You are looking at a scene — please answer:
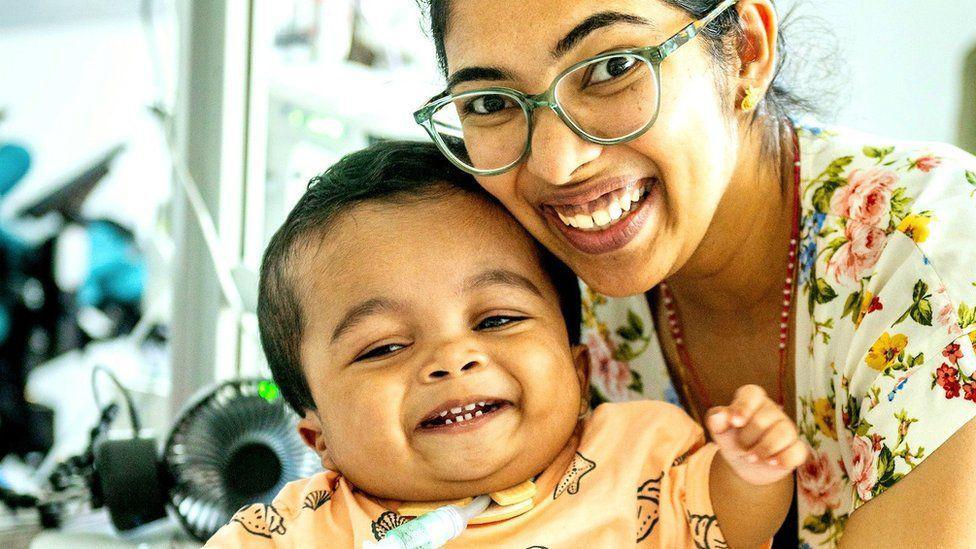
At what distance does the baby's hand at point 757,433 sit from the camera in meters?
Answer: 1.12

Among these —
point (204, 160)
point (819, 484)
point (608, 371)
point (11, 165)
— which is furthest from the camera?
point (11, 165)

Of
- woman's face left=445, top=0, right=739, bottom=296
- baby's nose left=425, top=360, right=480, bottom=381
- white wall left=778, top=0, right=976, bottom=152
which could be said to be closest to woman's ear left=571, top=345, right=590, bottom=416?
woman's face left=445, top=0, right=739, bottom=296

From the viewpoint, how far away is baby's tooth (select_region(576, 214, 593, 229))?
4.26ft

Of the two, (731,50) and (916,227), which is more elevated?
(731,50)

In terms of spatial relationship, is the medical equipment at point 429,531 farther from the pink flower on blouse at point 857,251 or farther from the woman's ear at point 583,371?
the pink flower on blouse at point 857,251

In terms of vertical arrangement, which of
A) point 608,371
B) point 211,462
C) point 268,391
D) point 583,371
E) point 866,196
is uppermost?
point 866,196

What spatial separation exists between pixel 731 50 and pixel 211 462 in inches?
45.7

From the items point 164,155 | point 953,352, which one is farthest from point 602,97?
point 164,155

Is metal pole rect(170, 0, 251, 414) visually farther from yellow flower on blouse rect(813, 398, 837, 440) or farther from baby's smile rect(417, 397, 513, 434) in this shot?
yellow flower on blouse rect(813, 398, 837, 440)

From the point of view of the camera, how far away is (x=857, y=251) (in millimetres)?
1300

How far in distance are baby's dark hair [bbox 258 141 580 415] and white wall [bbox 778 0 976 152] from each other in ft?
4.31

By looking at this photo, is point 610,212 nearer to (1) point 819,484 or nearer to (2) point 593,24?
(2) point 593,24

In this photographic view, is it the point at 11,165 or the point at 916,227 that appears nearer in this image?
the point at 916,227

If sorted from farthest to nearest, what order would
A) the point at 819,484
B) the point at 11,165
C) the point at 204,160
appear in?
the point at 11,165
the point at 204,160
the point at 819,484
